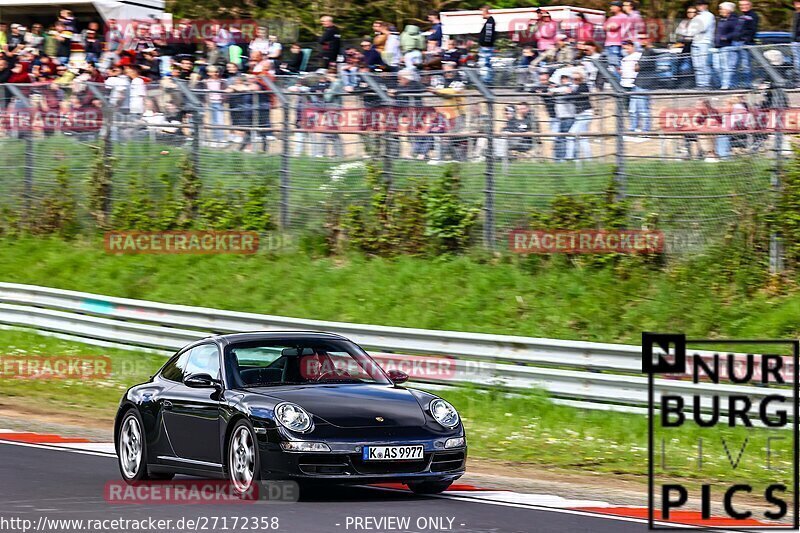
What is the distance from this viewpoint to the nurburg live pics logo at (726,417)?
1034 cm

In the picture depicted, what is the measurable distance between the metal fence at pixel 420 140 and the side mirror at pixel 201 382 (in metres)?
8.92

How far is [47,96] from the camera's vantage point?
74.7 ft

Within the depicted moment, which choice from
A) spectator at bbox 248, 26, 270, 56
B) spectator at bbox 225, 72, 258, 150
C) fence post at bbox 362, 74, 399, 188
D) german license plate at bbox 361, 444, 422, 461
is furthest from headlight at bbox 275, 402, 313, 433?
spectator at bbox 248, 26, 270, 56

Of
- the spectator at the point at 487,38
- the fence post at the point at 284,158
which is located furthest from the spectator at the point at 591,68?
the fence post at the point at 284,158

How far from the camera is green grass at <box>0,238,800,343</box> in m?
15.8

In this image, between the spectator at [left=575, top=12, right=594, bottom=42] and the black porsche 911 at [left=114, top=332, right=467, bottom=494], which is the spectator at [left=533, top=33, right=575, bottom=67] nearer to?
the spectator at [left=575, top=12, right=594, bottom=42]

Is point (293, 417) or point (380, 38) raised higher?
point (380, 38)

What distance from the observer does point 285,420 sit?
28.6 feet

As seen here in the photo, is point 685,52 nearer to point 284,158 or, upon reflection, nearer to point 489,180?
point 489,180

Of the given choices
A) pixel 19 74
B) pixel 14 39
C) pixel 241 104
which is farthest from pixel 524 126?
pixel 14 39

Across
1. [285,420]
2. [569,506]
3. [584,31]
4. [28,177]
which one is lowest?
[28,177]

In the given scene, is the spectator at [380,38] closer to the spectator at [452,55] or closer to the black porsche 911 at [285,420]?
the spectator at [452,55]

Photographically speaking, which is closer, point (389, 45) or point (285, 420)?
point (285, 420)

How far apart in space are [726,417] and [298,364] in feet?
15.8
